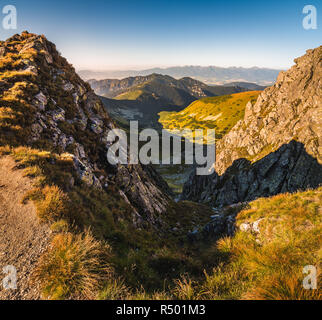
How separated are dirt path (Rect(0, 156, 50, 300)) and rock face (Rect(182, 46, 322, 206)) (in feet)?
112

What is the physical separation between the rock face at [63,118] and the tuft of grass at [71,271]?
6.47 meters

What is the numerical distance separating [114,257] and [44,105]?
1737 centimetres

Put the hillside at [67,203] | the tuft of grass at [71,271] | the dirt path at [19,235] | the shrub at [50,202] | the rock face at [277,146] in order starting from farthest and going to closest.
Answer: the rock face at [277,146]
the shrub at [50,202]
the hillside at [67,203]
the dirt path at [19,235]
the tuft of grass at [71,271]

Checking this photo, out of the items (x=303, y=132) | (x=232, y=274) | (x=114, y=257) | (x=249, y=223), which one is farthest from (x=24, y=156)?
(x=303, y=132)

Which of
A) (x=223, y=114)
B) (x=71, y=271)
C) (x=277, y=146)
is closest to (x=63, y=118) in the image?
(x=71, y=271)

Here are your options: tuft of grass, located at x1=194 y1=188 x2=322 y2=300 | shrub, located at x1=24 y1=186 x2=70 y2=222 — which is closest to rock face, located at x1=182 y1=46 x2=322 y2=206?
tuft of grass, located at x1=194 y1=188 x2=322 y2=300

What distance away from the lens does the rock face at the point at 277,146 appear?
30.8 m

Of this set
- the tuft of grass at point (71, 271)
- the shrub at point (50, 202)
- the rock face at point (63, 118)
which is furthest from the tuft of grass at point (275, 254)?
the rock face at point (63, 118)

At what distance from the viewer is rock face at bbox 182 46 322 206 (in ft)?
101

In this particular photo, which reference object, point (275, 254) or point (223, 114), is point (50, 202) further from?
point (223, 114)

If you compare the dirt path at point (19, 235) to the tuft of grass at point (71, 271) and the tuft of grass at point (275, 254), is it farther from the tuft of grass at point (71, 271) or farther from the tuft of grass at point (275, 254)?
the tuft of grass at point (275, 254)
